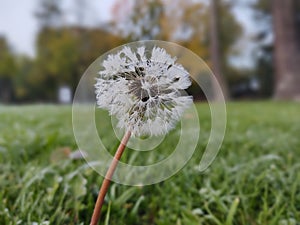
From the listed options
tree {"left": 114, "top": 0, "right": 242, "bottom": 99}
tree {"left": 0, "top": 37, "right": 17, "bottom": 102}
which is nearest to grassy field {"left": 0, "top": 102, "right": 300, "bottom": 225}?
tree {"left": 114, "top": 0, "right": 242, "bottom": 99}

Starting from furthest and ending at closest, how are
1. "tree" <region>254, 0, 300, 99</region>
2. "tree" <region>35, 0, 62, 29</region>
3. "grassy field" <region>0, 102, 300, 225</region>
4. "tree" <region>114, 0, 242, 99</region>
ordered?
"tree" <region>35, 0, 62, 29</region>
"tree" <region>254, 0, 300, 99</region>
"tree" <region>114, 0, 242, 99</region>
"grassy field" <region>0, 102, 300, 225</region>

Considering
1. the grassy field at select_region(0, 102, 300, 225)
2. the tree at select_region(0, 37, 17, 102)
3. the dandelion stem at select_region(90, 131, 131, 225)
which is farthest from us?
the tree at select_region(0, 37, 17, 102)

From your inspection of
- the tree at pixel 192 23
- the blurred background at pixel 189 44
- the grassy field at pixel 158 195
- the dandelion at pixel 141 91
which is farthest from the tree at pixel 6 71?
the dandelion at pixel 141 91

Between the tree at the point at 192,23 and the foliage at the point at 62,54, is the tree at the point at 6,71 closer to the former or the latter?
the foliage at the point at 62,54

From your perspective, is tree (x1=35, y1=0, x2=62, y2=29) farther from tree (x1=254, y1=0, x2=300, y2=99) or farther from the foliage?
tree (x1=254, y1=0, x2=300, y2=99)

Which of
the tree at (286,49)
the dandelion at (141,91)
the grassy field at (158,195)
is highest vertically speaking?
the tree at (286,49)

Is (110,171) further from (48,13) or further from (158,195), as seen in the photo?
(48,13)

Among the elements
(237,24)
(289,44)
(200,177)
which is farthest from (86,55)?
(200,177)

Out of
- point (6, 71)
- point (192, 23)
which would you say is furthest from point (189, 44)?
point (6, 71)
